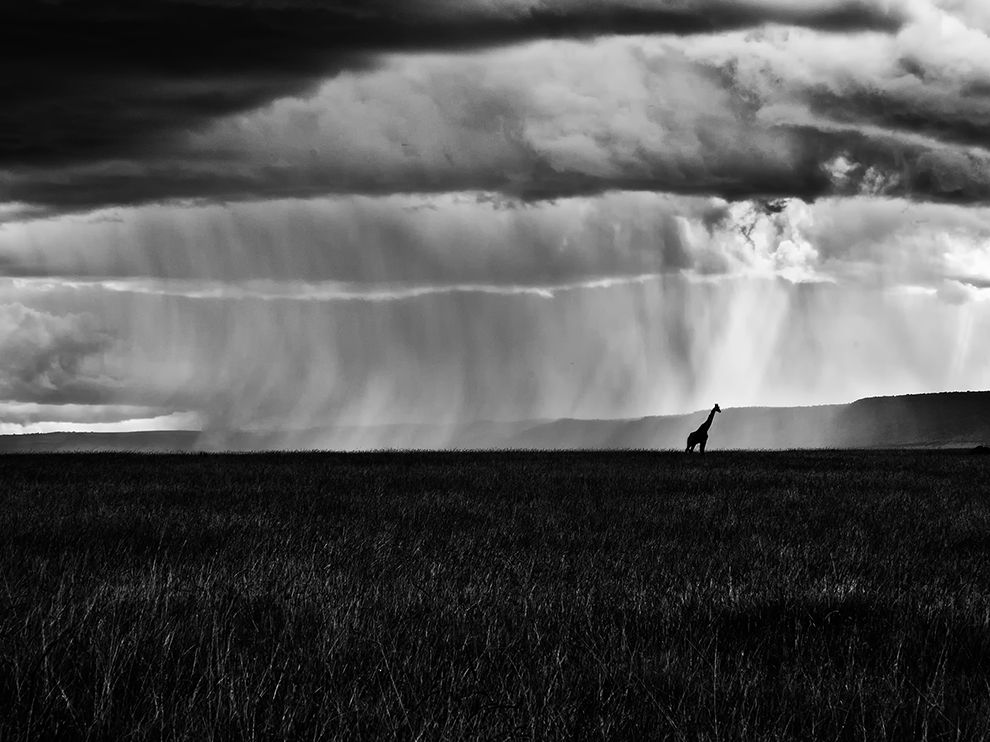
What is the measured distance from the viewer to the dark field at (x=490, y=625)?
11.9 ft

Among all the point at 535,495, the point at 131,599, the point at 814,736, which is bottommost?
the point at 814,736

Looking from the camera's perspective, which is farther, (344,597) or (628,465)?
(628,465)

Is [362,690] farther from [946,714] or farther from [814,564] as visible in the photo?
[814,564]

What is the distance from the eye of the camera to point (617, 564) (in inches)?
326

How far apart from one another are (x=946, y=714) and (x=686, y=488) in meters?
15.1

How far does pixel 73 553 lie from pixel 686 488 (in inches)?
493

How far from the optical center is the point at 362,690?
12.7 ft

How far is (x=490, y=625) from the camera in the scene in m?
5.33

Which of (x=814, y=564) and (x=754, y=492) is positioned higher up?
(x=754, y=492)

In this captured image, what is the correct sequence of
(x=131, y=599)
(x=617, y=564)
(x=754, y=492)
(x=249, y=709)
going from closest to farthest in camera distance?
(x=249, y=709) < (x=131, y=599) < (x=617, y=564) < (x=754, y=492)

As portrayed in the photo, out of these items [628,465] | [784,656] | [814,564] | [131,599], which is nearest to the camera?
[784,656]

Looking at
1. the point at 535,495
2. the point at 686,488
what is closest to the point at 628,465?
the point at 686,488

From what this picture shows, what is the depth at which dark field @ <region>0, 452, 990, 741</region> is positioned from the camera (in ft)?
11.9

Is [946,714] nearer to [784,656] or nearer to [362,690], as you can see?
[784,656]
